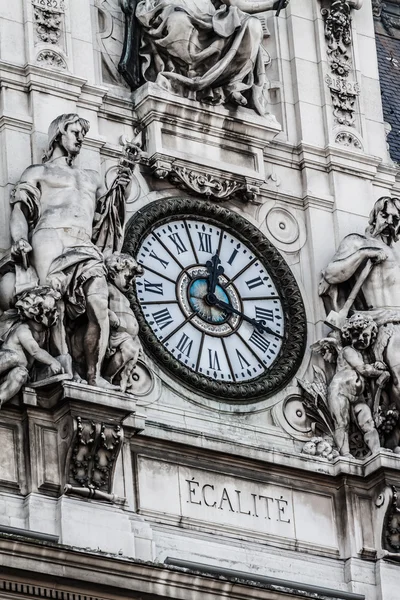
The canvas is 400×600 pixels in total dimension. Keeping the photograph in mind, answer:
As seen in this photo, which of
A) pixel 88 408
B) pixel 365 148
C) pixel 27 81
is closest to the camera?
pixel 88 408

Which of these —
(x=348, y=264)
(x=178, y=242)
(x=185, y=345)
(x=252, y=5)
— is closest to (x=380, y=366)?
(x=348, y=264)

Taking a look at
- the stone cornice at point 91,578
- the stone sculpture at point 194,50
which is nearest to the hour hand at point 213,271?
the stone sculpture at point 194,50

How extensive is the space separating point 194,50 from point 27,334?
4.61 meters

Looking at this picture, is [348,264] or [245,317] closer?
[245,317]

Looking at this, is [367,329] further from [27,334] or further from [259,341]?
[27,334]

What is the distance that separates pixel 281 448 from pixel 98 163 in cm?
366

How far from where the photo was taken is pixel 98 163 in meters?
33.0

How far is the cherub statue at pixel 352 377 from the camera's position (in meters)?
32.8

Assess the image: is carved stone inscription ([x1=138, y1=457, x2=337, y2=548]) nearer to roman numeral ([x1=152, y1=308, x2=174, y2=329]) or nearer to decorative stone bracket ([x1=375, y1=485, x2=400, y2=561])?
decorative stone bracket ([x1=375, y1=485, x2=400, y2=561])

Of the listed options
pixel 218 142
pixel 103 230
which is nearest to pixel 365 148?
pixel 218 142

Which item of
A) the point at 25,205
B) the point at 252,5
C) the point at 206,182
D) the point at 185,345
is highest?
the point at 252,5

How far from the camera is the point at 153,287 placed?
32.8 meters

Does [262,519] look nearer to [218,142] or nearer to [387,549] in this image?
[387,549]

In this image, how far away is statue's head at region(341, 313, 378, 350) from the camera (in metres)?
33.2
